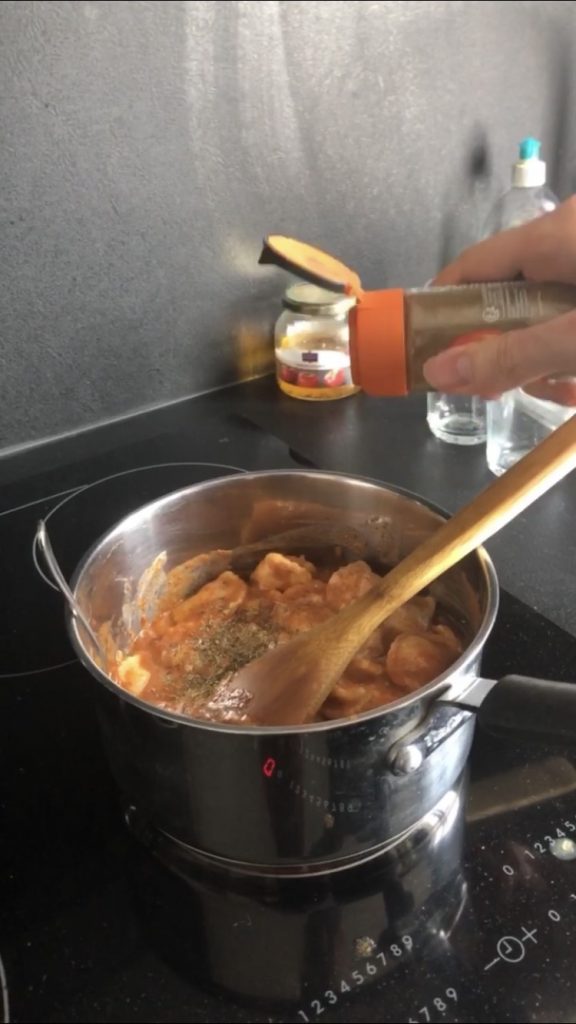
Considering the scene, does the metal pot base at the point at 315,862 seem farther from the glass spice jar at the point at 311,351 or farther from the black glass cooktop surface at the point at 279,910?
the glass spice jar at the point at 311,351

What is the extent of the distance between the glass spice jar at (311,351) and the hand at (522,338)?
264 mm

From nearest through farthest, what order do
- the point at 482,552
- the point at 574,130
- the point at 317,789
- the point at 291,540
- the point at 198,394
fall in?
the point at 317,789 < the point at 482,552 < the point at 291,540 < the point at 198,394 < the point at 574,130

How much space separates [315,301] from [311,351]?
57mm

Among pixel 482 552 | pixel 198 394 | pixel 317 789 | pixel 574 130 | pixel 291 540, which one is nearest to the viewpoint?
pixel 317 789

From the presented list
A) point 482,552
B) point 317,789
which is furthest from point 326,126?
point 317,789

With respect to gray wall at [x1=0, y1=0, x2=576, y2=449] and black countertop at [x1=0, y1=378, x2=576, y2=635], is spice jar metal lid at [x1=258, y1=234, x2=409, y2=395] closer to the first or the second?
black countertop at [x1=0, y1=378, x2=576, y2=635]

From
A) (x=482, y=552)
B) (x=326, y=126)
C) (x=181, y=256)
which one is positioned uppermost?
(x=326, y=126)

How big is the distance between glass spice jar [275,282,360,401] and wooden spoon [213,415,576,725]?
47 centimetres

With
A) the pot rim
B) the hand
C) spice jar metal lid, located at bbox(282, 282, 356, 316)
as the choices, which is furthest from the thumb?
spice jar metal lid, located at bbox(282, 282, 356, 316)

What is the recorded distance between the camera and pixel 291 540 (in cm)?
73

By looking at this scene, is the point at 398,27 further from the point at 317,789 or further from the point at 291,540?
the point at 317,789

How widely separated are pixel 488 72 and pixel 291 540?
67 centimetres

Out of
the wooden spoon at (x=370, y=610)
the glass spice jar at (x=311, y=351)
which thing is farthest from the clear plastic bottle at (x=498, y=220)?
the wooden spoon at (x=370, y=610)

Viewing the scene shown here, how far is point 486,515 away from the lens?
0.52 meters
